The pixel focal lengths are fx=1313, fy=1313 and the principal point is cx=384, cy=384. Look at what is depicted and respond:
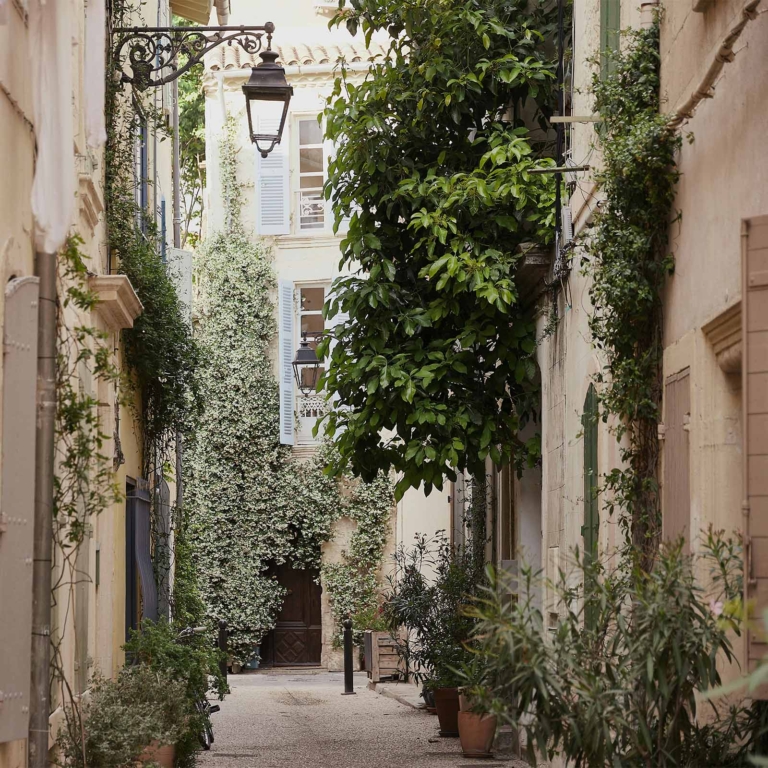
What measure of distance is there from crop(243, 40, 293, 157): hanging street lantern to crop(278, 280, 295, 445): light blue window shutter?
13.8 m

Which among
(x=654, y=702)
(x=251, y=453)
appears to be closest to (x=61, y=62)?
(x=654, y=702)

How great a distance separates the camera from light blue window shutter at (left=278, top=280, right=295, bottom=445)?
80.8 ft

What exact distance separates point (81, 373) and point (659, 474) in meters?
4.62

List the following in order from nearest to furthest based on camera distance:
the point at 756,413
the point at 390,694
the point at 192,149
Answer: the point at 756,413 → the point at 390,694 → the point at 192,149

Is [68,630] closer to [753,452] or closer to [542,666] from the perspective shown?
[542,666]

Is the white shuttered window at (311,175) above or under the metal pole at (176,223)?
above

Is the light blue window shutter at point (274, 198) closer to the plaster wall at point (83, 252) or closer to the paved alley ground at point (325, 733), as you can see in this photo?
the paved alley ground at point (325, 733)

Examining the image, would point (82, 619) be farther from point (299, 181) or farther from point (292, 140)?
point (292, 140)

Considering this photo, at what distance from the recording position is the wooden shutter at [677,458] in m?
6.15

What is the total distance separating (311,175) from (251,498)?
6.60m

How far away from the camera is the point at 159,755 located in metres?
9.31

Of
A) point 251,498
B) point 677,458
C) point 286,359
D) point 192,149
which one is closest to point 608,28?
point 677,458

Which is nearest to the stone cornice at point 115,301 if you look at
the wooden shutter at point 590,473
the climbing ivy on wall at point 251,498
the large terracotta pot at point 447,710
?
the wooden shutter at point 590,473

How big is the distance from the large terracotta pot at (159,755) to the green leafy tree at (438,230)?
2912 mm
